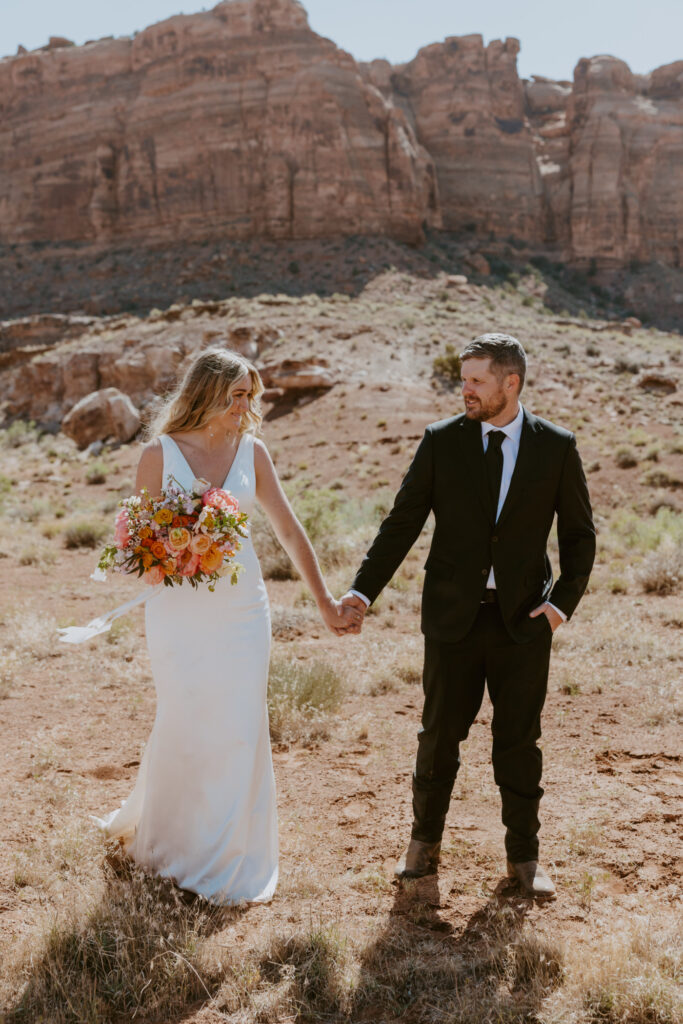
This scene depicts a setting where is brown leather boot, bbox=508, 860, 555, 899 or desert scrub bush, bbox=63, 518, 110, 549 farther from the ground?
brown leather boot, bbox=508, 860, 555, 899

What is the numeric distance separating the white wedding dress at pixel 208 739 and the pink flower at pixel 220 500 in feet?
0.65

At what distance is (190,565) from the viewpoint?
3.47 metres

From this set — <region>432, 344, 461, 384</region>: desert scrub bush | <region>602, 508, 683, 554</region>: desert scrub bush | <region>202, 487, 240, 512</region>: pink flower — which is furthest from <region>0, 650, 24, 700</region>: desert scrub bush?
<region>432, 344, 461, 384</region>: desert scrub bush

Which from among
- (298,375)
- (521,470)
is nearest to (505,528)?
(521,470)

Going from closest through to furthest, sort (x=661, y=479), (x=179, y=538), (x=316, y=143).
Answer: (x=179, y=538), (x=661, y=479), (x=316, y=143)

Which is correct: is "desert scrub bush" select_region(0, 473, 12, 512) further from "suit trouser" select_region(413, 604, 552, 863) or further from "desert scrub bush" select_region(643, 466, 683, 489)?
"suit trouser" select_region(413, 604, 552, 863)

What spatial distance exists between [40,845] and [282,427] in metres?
19.6

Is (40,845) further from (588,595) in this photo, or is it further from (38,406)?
(38,406)

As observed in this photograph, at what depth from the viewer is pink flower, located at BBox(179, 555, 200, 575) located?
11.4ft

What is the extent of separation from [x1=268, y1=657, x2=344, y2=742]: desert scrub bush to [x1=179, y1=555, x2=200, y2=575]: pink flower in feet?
9.01

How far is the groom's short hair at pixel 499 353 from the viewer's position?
3398 millimetres

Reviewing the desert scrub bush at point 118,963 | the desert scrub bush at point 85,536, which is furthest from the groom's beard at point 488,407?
the desert scrub bush at point 85,536

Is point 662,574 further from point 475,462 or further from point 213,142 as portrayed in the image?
point 213,142

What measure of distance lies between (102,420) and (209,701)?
24644 millimetres
